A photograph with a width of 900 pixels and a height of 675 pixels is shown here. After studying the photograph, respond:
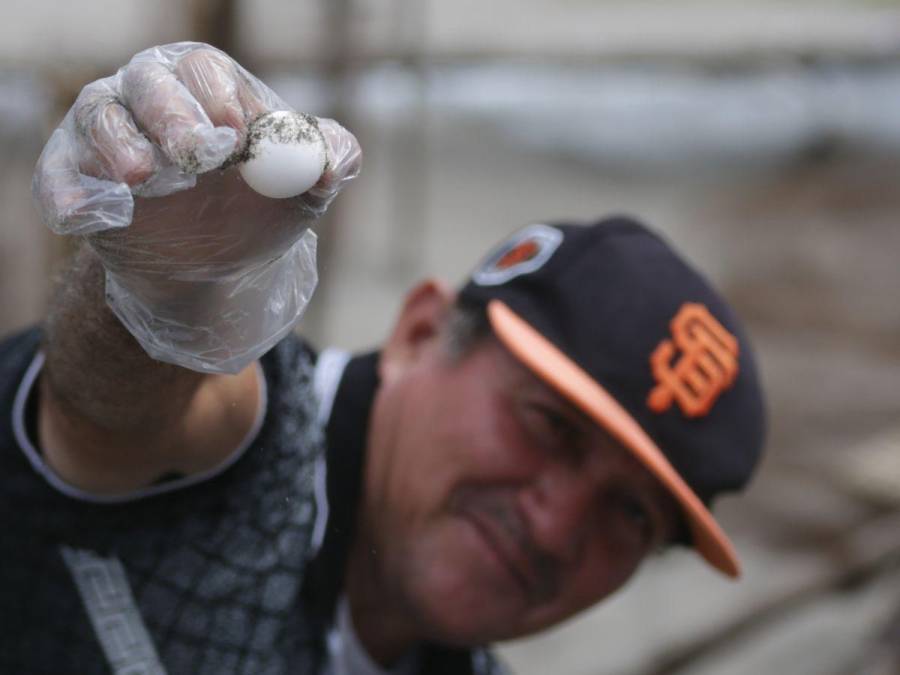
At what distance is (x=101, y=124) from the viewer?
0.52 metres

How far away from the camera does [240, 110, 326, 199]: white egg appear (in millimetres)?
493

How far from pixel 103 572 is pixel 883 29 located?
442cm

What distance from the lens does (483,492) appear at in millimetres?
1047

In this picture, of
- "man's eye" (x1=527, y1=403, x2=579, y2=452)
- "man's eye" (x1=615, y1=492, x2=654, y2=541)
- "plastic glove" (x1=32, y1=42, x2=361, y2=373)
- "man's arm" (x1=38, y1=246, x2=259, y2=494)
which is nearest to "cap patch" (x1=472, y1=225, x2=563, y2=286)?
"man's eye" (x1=527, y1=403, x2=579, y2=452)

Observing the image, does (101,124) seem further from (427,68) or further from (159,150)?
(427,68)

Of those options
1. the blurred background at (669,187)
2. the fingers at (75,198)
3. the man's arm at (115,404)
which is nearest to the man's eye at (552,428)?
the man's arm at (115,404)

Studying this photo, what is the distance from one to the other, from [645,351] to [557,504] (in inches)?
6.4

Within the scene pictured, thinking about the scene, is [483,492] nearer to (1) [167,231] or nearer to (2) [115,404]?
(2) [115,404]

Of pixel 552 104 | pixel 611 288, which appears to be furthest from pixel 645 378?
pixel 552 104

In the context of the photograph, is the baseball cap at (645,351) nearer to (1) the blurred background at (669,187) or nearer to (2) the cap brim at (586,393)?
(2) the cap brim at (586,393)

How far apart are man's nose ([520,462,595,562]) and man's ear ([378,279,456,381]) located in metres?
0.18

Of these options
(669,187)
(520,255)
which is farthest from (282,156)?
(669,187)

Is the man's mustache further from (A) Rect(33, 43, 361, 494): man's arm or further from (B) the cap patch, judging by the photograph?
(A) Rect(33, 43, 361, 494): man's arm

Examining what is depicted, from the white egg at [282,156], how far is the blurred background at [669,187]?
3.65 feet
